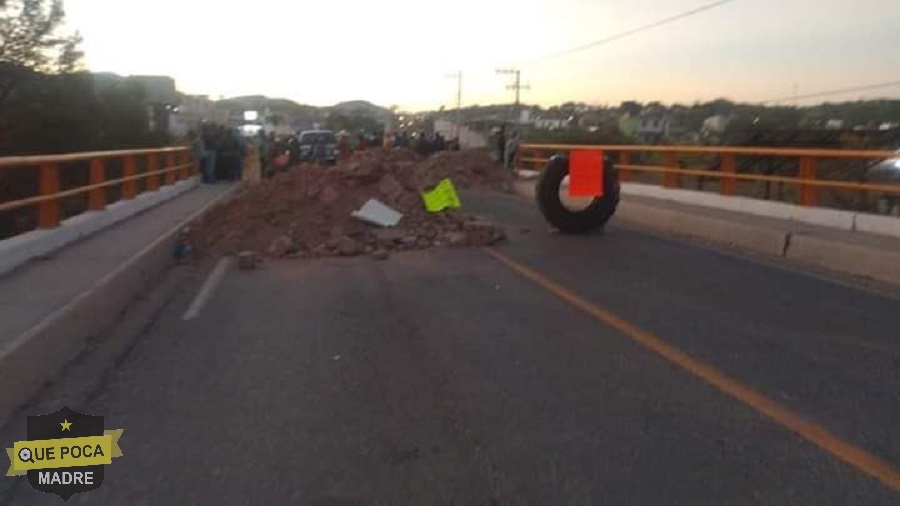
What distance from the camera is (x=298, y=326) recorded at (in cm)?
925

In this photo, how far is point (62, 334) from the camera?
7832mm

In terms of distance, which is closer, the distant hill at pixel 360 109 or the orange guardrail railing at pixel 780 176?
the orange guardrail railing at pixel 780 176

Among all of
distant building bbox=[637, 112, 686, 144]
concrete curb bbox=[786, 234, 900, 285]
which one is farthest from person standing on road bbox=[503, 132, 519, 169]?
distant building bbox=[637, 112, 686, 144]

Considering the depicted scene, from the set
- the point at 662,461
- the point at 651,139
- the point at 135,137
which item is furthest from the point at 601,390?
the point at 651,139

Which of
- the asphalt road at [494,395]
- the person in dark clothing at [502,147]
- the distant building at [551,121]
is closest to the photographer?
the asphalt road at [494,395]

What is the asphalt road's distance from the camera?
16.8 ft

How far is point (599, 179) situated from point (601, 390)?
1136cm

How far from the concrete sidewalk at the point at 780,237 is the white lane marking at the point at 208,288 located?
753 centimetres

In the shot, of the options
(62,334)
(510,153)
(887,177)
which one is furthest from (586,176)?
(510,153)

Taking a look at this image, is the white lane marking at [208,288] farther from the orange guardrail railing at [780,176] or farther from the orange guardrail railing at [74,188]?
the orange guardrail railing at [780,176]

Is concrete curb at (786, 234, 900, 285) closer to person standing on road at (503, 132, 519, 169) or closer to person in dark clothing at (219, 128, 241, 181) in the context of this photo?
person in dark clothing at (219, 128, 241, 181)

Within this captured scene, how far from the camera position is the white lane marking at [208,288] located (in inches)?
400

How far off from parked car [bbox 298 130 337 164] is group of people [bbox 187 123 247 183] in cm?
890

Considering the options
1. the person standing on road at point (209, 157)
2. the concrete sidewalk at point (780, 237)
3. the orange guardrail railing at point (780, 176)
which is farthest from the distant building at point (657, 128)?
the concrete sidewalk at point (780, 237)
